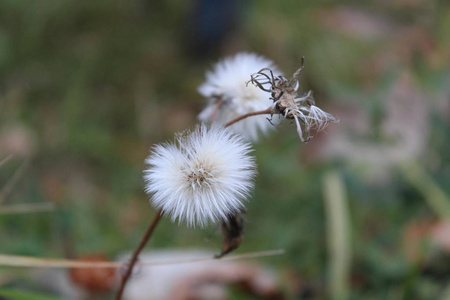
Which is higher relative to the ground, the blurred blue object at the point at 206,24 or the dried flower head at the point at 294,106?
the blurred blue object at the point at 206,24

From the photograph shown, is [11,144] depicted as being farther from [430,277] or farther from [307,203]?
[430,277]

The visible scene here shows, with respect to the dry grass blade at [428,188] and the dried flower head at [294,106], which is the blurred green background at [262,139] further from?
the dried flower head at [294,106]

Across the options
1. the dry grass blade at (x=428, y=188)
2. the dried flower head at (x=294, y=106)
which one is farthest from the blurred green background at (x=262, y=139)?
the dried flower head at (x=294, y=106)

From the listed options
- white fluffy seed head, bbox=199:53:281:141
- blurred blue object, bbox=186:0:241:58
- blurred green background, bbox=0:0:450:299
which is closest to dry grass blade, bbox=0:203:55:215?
blurred green background, bbox=0:0:450:299

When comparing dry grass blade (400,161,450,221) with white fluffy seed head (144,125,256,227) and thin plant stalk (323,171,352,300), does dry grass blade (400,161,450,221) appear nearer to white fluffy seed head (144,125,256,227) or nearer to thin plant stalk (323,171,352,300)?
thin plant stalk (323,171,352,300)

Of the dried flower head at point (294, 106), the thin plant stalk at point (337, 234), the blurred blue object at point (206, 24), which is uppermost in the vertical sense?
the blurred blue object at point (206, 24)

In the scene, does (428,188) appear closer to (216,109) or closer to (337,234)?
(337,234)

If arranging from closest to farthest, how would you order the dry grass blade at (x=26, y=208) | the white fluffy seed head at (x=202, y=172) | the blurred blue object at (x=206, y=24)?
the white fluffy seed head at (x=202, y=172) → the dry grass blade at (x=26, y=208) → the blurred blue object at (x=206, y=24)
